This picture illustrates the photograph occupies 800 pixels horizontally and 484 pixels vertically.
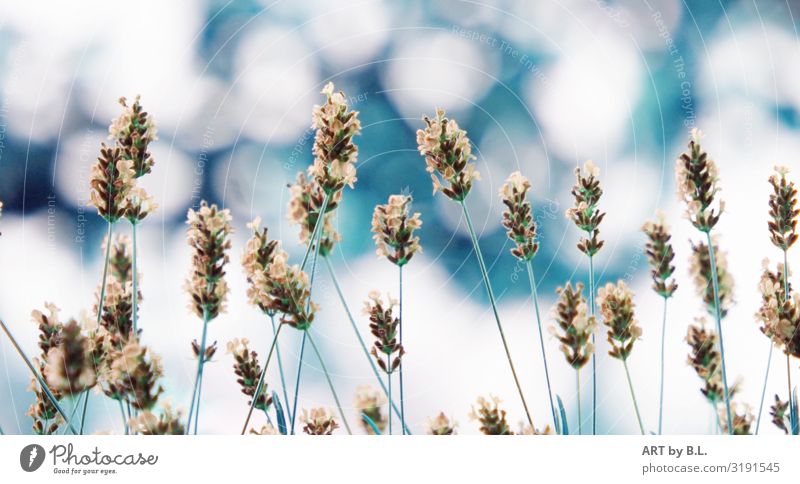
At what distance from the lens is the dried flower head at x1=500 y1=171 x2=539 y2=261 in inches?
24.8

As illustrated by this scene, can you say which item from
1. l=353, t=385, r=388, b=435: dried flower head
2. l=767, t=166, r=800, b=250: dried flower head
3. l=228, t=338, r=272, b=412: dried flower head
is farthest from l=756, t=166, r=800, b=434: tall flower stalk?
l=228, t=338, r=272, b=412: dried flower head

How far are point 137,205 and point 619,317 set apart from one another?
52 cm

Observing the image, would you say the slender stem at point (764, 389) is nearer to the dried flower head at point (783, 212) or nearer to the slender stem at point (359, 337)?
the dried flower head at point (783, 212)

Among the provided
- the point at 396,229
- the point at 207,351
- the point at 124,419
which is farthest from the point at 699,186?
the point at 124,419

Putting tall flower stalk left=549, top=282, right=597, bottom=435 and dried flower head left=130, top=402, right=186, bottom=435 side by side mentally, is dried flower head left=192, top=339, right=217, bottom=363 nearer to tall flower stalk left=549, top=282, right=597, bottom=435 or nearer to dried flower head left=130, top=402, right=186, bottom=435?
dried flower head left=130, top=402, right=186, bottom=435

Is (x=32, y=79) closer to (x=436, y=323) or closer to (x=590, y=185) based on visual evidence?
(x=436, y=323)

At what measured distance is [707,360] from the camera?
70cm

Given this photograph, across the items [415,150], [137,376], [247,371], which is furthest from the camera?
[415,150]

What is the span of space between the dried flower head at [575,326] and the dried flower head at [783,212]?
260mm

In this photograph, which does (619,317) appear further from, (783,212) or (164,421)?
(164,421)

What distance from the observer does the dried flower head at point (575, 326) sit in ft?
1.99

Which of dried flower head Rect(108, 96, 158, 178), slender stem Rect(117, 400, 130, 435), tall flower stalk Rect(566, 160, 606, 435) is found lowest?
slender stem Rect(117, 400, 130, 435)

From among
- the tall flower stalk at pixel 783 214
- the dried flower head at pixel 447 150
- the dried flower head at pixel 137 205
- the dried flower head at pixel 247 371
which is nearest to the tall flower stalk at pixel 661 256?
the tall flower stalk at pixel 783 214

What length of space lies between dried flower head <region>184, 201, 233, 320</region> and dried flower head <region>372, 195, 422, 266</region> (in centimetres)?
16
